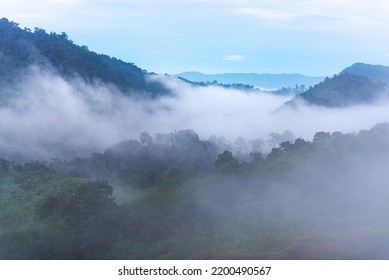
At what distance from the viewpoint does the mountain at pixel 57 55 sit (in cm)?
4341

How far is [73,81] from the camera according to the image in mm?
45062

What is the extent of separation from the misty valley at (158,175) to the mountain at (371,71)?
50.1 ft

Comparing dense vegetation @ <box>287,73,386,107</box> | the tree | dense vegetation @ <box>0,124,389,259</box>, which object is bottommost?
dense vegetation @ <box>0,124,389,259</box>

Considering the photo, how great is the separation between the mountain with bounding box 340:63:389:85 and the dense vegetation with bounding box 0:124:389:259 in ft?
137

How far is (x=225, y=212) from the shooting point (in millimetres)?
15680

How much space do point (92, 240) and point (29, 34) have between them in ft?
122

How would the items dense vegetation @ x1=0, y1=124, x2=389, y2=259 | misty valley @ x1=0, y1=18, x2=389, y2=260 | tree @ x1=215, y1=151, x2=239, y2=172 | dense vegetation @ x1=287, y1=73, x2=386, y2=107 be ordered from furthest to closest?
dense vegetation @ x1=287, y1=73, x2=386, y2=107 → tree @ x1=215, y1=151, x2=239, y2=172 → misty valley @ x1=0, y1=18, x2=389, y2=260 → dense vegetation @ x1=0, y1=124, x2=389, y2=259

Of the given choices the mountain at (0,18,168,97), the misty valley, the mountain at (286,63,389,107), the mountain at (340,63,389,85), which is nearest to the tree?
the misty valley

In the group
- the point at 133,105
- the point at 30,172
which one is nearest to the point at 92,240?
the point at 30,172

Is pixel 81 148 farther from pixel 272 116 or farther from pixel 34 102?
pixel 272 116

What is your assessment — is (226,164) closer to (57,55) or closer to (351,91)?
(351,91)

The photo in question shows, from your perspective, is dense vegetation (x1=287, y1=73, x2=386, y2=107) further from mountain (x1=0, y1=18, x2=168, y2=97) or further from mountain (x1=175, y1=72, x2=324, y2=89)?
mountain (x1=175, y1=72, x2=324, y2=89)

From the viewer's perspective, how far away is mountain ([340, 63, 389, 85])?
61750mm

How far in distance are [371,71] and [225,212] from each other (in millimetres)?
53009
